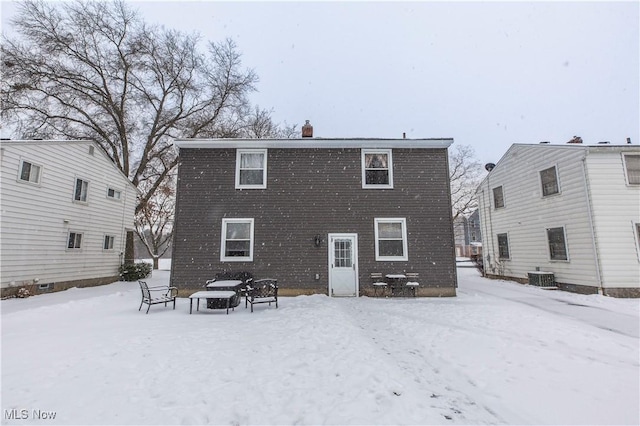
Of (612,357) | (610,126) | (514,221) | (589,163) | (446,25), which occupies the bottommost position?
(612,357)

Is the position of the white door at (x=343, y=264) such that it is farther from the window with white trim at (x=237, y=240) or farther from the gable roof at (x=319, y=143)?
the gable roof at (x=319, y=143)

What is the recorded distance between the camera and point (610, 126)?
107812 mm

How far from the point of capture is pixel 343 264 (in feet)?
36.0

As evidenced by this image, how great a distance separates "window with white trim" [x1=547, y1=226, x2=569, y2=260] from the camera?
1192 cm

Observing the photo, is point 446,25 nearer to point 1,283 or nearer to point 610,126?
point 1,283

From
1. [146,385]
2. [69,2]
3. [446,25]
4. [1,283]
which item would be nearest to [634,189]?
[146,385]

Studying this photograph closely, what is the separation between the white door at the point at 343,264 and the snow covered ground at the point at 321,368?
9.93ft

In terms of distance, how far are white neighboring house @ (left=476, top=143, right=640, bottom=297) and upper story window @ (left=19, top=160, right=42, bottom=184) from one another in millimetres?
22177

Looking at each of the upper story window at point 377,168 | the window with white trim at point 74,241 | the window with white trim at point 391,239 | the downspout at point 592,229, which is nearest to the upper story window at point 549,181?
the downspout at point 592,229

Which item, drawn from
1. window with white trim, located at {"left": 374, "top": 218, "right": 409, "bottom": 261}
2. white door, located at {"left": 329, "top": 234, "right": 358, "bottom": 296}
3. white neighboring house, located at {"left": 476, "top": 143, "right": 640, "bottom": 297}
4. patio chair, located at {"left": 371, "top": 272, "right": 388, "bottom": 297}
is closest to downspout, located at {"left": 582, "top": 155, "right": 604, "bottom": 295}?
white neighboring house, located at {"left": 476, "top": 143, "right": 640, "bottom": 297}

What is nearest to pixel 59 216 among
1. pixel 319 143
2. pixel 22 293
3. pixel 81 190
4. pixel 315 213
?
pixel 81 190

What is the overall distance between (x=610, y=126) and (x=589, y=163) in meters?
145

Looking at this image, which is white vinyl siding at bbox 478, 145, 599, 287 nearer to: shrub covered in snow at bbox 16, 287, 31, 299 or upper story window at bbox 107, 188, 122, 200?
shrub covered in snow at bbox 16, 287, 31, 299

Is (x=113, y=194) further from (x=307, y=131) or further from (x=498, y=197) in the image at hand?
(x=498, y=197)
